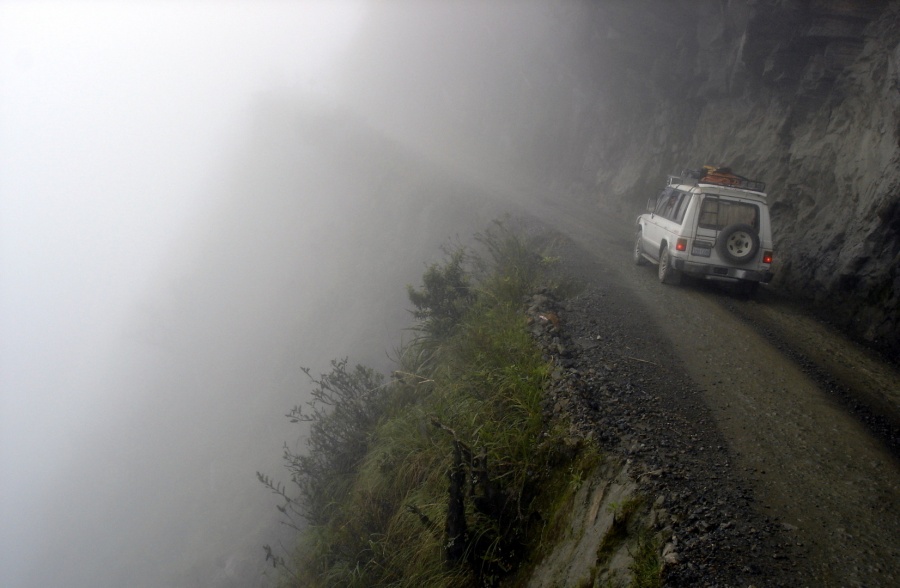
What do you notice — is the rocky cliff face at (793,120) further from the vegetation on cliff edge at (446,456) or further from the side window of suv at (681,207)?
the vegetation on cliff edge at (446,456)

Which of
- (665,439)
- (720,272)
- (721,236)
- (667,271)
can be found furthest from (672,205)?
(665,439)

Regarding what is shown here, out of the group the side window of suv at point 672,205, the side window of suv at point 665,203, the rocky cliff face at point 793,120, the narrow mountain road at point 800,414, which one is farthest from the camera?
the side window of suv at point 665,203

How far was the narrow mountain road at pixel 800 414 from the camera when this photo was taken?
11.4 ft

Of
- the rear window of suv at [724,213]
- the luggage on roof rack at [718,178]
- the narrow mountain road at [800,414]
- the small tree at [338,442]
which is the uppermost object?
the luggage on roof rack at [718,178]

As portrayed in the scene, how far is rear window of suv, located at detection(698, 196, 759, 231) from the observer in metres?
8.98

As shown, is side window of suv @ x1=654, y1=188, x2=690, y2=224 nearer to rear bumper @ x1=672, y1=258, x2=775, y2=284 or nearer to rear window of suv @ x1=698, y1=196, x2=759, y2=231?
rear window of suv @ x1=698, y1=196, x2=759, y2=231

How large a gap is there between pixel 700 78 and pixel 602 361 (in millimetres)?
15932

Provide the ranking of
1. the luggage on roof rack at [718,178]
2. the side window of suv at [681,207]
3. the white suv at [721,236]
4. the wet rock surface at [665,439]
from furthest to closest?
the luggage on roof rack at [718,178] < the side window of suv at [681,207] < the white suv at [721,236] < the wet rock surface at [665,439]

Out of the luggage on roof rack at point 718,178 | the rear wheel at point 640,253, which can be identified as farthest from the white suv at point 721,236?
the rear wheel at point 640,253

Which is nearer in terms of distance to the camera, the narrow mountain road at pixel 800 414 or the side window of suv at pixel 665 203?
the narrow mountain road at pixel 800 414

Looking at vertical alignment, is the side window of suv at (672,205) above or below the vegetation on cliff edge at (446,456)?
above

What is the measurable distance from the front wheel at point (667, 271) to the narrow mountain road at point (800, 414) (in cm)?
15

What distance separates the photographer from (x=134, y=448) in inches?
1340

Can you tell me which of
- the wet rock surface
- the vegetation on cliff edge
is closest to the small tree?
the vegetation on cliff edge
